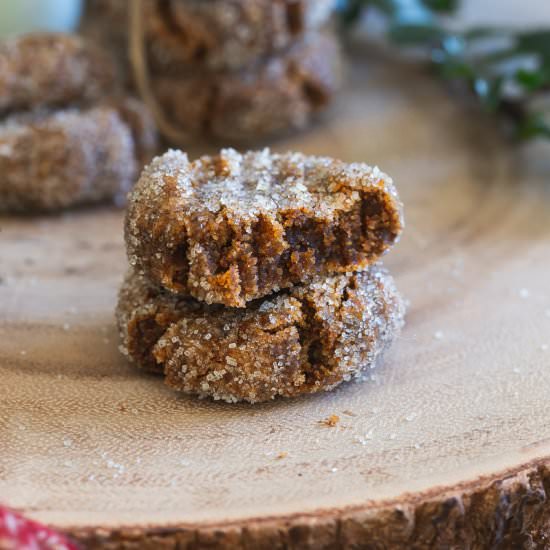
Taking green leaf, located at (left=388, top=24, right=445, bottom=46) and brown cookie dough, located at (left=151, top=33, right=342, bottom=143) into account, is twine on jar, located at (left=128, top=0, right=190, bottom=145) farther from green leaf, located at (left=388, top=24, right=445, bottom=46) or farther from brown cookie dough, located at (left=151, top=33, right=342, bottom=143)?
green leaf, located at (left=388, top=24, right=445, bottom=46)

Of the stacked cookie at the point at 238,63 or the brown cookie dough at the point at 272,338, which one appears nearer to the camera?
the brown cookie dough at the point at 272,338

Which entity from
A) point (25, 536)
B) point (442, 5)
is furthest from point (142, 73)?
point (25, 536)

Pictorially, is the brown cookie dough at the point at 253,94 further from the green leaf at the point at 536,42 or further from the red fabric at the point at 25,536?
the red fabric at the point at 25,536

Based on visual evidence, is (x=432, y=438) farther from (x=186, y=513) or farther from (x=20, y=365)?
(x=20, y=365)

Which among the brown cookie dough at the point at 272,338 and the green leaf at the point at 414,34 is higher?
the green leaf at the point at 414,34

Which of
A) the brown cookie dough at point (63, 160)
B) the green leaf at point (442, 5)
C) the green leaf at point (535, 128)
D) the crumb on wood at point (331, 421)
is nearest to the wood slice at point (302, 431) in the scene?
the crumb on wood at point (331, 421)

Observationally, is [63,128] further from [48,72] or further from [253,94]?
[253,94]
